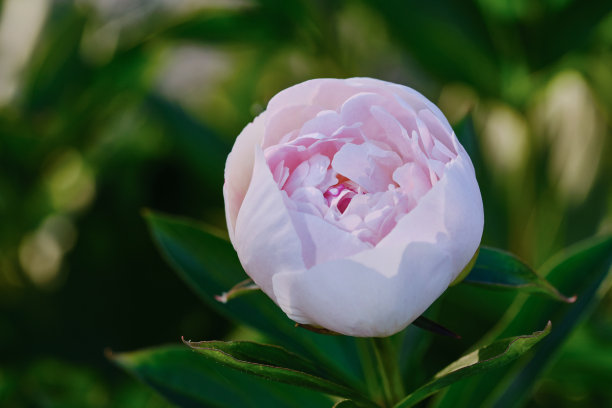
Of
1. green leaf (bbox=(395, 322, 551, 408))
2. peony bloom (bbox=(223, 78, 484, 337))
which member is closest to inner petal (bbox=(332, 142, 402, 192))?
peony bloom (bbox=(223, 78, 484, 337))

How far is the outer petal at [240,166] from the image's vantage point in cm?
37

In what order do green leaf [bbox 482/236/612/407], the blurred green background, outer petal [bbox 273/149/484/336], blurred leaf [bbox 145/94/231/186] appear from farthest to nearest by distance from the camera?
blurred leaf [bbox 145/94/231/186] → the blurred green background → green leaf [bbox 482/236/612/407] → outer petal [bbox 273/149/484/336]

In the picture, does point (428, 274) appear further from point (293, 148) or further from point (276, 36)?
point (276, 36)

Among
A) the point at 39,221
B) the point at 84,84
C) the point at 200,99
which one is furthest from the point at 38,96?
the point at 200,99

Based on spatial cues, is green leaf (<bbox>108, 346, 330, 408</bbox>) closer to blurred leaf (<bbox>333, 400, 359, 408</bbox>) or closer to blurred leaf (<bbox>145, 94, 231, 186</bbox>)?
blurred leaf (<bbox>333, 400, 359, 408</bbox>)

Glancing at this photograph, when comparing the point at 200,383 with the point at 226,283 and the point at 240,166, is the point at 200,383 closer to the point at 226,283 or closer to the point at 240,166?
the point at 226,283

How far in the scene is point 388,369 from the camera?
0.41 metres

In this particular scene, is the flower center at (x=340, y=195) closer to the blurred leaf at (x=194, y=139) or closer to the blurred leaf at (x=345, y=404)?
the blurred leaf at (x=345, y=404)

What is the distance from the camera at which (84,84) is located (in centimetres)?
97

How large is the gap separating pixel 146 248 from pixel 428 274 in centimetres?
78

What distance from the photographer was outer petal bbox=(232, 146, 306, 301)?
0.33 meters

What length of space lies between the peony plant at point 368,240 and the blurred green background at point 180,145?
1.19 ft

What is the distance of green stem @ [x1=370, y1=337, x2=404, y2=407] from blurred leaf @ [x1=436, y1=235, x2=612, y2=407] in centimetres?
8

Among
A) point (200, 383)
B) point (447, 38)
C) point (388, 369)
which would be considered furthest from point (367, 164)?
point (447, 38)
